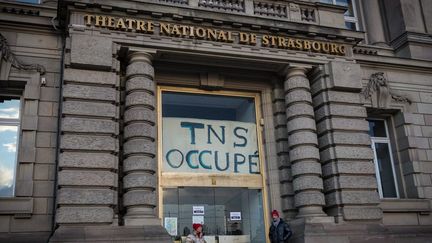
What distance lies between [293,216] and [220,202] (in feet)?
7.16

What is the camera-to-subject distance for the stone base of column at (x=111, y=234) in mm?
12328

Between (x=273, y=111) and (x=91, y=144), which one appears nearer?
(x=91, y=144)

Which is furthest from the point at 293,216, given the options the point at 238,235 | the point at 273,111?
the point at 273,111

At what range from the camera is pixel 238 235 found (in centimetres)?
1558

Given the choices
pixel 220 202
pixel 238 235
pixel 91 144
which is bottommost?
pixel 238 235

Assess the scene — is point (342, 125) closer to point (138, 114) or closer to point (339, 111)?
point (339, 111)

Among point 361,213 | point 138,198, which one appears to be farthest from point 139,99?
point 361,213

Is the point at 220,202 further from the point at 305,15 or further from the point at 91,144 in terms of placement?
the point at 305,15

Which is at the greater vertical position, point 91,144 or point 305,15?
point 305,15

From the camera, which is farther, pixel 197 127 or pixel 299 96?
pixel 197 127

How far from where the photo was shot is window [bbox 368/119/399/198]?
18.4m

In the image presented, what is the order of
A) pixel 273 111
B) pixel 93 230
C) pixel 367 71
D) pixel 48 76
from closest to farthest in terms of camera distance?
pixel 93 230
pixel 48 76
pixel 273 111
pixel 367 71

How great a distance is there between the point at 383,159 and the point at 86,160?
10.7 m

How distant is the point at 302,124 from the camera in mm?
15633
